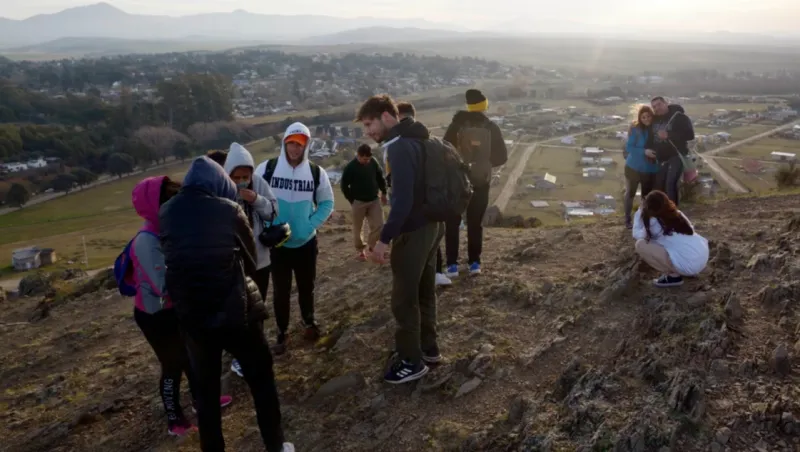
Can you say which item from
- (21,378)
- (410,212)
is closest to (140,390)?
(21,378)

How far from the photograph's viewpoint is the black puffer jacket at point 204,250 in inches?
105

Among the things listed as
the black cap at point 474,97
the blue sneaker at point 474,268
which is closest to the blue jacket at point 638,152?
the blue sneaker at point 474,268

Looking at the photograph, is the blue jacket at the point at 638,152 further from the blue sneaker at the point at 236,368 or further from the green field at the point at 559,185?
the green field at the point at 559,185

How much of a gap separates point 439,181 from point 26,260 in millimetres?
21217

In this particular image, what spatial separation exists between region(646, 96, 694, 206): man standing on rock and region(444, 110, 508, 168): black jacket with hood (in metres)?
2.63

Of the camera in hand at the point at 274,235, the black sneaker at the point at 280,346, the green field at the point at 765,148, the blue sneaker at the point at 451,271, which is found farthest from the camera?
the green field at the point at 765,148

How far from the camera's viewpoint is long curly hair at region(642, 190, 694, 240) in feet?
15.5

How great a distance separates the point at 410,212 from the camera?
3432mm

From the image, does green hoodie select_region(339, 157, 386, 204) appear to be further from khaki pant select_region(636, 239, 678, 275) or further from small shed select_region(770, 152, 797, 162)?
small shed select_region(770, 152, 797, 162)

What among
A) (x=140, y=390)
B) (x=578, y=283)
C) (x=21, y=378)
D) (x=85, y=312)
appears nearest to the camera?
(x=140, y=390)

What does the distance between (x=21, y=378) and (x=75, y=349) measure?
665 millimetres

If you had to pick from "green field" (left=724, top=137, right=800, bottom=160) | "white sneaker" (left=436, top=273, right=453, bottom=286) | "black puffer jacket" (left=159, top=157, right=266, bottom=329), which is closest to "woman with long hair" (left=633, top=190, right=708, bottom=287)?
"white sneaker" (left=436, top=273, right=453, bottom=286)

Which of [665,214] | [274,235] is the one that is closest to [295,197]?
Result: [274,235]

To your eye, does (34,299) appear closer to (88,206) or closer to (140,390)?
(140,390)
